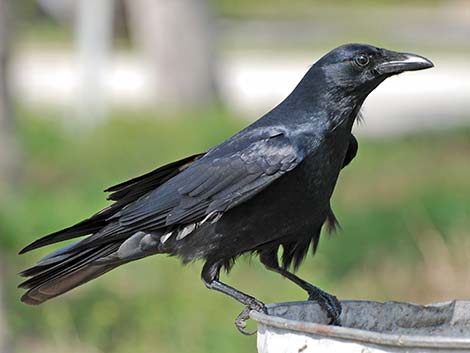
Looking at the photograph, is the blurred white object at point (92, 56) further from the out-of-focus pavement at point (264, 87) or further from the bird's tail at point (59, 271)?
the bird's tail at point (59, 271)

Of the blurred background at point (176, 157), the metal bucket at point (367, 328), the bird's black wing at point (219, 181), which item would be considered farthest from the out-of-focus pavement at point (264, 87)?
the metal bucket at point (367, 328)

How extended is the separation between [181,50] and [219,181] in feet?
35.2

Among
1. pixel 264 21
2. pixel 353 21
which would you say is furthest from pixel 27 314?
pixel 264 21

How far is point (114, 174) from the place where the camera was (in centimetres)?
981

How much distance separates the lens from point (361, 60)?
397 centimetres

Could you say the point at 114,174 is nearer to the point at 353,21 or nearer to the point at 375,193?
the point at 375,193

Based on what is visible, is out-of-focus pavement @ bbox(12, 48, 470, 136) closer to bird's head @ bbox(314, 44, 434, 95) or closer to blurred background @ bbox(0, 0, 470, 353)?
blurred background @ bbox(0, 0, 470, 353)

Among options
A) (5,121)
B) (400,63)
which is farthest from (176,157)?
(400,63)

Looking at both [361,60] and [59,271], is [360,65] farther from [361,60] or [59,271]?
[59,271]

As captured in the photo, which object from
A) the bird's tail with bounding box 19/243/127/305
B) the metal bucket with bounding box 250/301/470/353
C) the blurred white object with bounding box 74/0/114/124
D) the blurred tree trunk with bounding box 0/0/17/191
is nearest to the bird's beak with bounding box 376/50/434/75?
the metal bucket with bounding box 250/301/470/353

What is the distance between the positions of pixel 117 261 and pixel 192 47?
419 inches

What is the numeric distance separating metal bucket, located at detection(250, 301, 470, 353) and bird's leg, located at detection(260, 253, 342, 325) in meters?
0.03

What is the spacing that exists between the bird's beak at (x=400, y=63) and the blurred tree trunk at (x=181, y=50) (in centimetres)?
1046

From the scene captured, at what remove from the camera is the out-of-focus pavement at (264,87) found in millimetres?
15000
